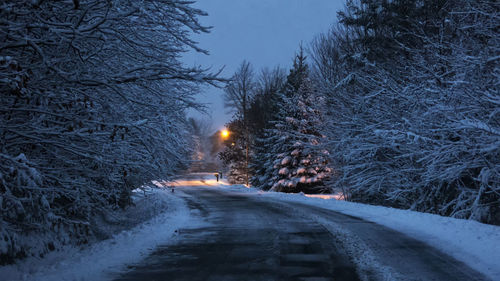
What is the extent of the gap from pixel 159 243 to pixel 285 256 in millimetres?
3121

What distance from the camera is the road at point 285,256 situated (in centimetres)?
671

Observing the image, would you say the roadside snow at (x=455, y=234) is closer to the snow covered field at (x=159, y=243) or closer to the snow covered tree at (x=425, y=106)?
the snow covered field at (x=159, y=243)

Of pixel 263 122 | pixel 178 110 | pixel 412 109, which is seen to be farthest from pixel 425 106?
pixel 263 122

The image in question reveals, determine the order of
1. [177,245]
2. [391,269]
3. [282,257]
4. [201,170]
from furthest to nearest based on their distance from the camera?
[201,170], [177,245], [282,257], [391,269]

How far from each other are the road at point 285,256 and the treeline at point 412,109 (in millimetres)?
4110

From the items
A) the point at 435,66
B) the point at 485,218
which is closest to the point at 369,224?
the point at 485,218

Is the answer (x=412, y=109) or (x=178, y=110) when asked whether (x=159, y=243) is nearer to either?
(x=178, y=110)

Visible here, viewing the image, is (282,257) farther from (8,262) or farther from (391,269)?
(8,262)

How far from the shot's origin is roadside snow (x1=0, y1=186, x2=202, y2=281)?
6.60m

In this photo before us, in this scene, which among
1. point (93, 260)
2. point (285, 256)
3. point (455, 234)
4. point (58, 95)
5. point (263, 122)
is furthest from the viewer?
point (263, 122)

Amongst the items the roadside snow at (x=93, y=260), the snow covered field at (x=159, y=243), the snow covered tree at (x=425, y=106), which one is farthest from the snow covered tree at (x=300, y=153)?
the roadside snow at (x=93, y=260)

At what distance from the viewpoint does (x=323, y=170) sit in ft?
107

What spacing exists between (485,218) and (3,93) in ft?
48.2

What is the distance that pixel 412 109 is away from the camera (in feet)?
→ 58.1
